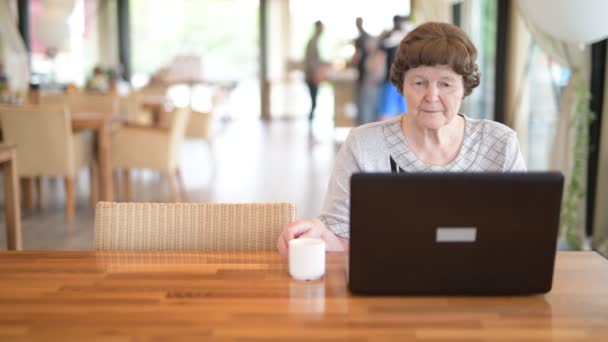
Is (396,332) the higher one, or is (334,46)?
(334,46)

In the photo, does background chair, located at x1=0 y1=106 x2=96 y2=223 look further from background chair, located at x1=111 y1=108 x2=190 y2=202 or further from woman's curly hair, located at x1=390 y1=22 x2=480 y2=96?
woman's curly hair, located at x1=390 y1=22 x2=480 y2=96

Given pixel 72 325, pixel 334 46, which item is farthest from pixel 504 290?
pixel 334 46

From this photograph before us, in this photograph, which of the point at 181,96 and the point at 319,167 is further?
the point at 181,96

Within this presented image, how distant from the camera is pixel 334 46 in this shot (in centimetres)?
1302

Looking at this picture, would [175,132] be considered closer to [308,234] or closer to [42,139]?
[42,139]

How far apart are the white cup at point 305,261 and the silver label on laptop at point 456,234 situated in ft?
0.92

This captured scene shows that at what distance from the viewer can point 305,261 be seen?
1.34 m

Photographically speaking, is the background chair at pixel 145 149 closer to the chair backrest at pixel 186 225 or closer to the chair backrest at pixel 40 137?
the chair backrest at pixel 40 137

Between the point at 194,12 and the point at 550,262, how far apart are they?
12772mm

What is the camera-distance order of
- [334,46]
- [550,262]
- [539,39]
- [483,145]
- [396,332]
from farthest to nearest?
[334,46] → [539,39] → [483,145] → [550,262] → [396,332]

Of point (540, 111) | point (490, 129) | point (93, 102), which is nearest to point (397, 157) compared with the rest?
point (490, 129)

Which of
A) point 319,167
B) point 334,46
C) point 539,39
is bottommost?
point 319,167

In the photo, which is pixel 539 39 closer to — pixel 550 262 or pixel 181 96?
pixel 550 262

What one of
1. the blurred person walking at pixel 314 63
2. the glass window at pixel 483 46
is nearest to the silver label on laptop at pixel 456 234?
the glass window at pixel 483 46
